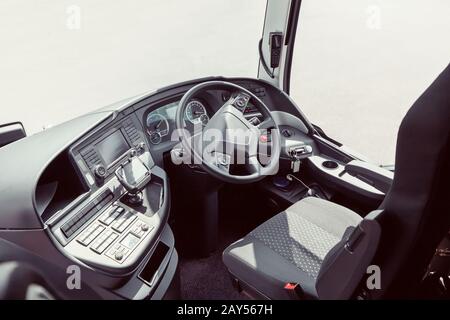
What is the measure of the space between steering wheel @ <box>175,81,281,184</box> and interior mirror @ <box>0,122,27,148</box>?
0.69 meters

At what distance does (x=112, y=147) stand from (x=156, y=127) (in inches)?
12.0

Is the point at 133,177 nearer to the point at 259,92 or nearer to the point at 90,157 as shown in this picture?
the point at 90,157

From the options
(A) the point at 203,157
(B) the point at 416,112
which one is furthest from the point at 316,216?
(B) the point at 416,112

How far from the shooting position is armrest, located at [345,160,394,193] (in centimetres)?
168

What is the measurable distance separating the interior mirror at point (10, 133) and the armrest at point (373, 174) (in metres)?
1.58

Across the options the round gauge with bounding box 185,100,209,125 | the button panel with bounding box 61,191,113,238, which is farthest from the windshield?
the button panel with bounding box 61,191,113,238

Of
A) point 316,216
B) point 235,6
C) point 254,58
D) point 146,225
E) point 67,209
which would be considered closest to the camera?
point 67,209

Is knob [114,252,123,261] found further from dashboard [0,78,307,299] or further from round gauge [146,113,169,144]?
round gauge [146,113,169,144]

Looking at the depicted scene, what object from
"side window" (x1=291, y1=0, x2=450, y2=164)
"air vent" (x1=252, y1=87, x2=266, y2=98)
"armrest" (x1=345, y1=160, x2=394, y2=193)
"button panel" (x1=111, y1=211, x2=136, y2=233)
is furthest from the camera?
"side window" (x1=291, y1=0, x2=450, y2=164)

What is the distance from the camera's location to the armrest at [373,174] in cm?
168

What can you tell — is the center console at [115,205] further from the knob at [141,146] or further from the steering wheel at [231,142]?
the steering wheel at [231,142]
